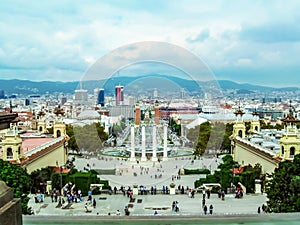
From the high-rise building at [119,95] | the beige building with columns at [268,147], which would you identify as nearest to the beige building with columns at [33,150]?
the beige building with columns at [268,147]

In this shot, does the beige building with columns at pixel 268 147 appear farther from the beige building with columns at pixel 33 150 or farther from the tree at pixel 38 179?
the beige building with columns at pixel 33 150

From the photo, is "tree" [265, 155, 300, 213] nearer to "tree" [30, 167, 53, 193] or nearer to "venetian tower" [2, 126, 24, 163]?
"venetian tower" [2, 126, 24, 163]

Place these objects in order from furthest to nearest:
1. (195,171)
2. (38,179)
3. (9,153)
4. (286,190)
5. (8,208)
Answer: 1. (195,171)
2. (38,179)
3. (9,153)
4. (286,190)
5. (8,208)

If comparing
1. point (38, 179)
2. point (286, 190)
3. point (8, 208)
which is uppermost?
point (8, 208)

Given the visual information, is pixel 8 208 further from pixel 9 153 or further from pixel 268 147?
pixel 268 147

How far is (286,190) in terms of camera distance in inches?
483

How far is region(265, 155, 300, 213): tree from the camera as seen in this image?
11586 millimetres

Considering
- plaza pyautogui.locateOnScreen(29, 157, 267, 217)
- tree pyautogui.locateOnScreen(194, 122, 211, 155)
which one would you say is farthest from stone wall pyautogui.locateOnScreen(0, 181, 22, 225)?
tree pyautogui.locateOnScreen(194, 122, 211, 155)

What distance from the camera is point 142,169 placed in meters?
29.6

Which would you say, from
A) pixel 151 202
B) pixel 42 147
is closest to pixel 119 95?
pixel 42 147

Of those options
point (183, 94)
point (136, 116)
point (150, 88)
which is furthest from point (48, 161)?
point (136, 116)

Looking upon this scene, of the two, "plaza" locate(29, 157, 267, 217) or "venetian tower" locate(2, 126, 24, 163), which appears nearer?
"plaza" locate(29, 157, 267, 217)

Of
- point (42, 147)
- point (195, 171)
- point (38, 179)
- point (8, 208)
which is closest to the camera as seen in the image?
point (8, 208)

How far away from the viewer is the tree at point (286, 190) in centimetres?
1159
